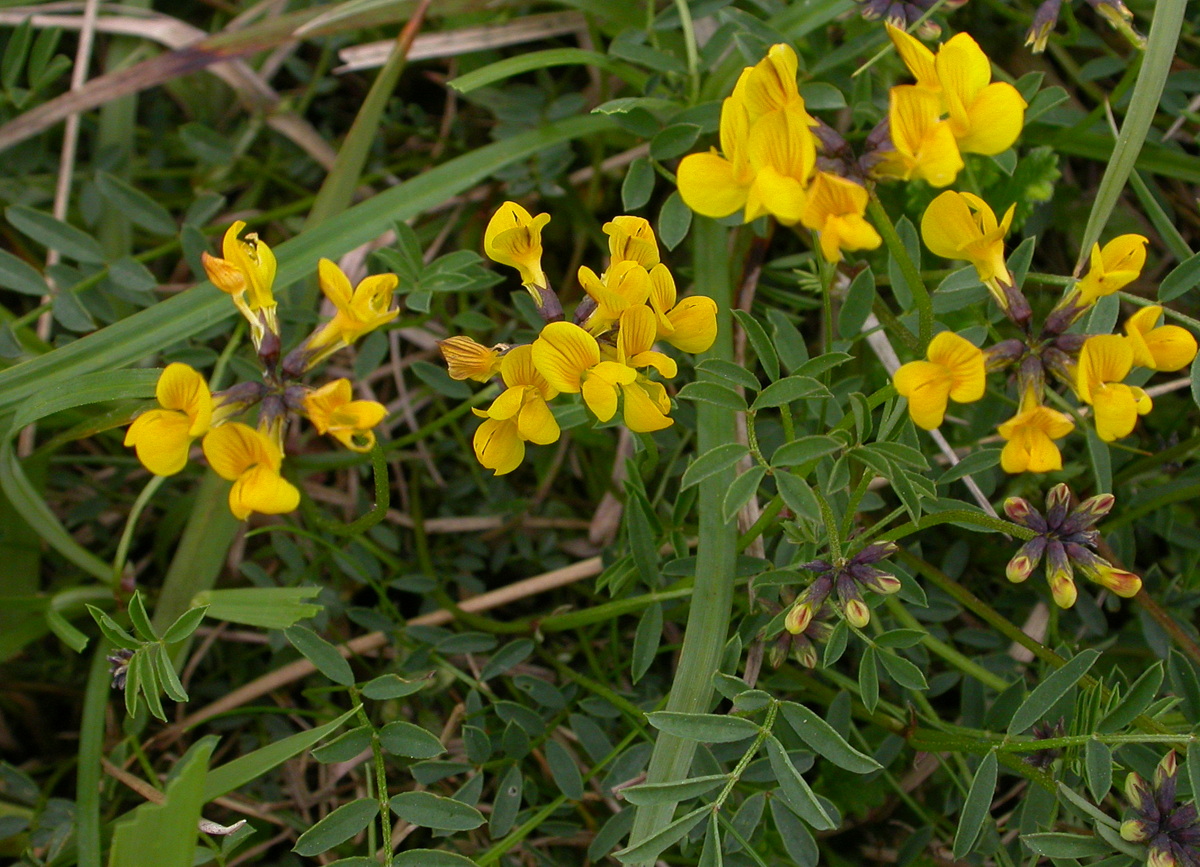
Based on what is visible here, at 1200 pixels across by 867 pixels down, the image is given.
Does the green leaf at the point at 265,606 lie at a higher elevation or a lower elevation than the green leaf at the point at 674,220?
lower

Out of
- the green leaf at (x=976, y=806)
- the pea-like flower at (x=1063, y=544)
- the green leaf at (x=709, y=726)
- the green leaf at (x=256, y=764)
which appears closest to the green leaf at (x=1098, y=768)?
the green leaf at (x=976, y=806)

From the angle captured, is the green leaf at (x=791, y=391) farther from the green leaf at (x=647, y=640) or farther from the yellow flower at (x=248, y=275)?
the yellow flower at (x=248, y=275)

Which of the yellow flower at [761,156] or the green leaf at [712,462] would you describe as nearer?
the yellow flower at [761,156]

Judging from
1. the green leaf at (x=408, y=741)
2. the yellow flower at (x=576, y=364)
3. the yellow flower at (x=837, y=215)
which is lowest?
the green leaf at (x=408, y=741)

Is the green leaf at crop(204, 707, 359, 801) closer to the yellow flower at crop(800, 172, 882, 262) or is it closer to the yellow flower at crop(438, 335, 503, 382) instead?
the yellow flower at crop(438, 335, 503, 382)

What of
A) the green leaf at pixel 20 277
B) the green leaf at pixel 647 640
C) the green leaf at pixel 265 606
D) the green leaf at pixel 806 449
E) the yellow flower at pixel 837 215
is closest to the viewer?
the yellow flower at pixel 837 215

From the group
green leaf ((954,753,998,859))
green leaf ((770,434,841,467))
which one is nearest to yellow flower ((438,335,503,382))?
green leaf ((770,434,841,467))

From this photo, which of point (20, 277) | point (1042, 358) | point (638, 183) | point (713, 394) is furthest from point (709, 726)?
point (20, 277)
